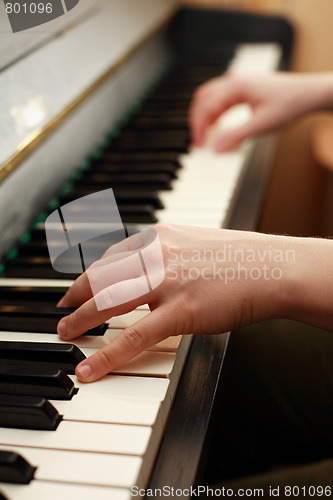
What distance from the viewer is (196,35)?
1.85 metres

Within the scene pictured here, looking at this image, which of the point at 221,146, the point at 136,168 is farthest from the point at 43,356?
the point at 221,146

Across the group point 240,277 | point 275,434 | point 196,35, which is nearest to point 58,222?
point 240,277

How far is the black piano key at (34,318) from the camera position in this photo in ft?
2.25

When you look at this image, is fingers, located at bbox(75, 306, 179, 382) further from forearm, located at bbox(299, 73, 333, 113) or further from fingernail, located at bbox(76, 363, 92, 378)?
forearm, located at bbox(299, 73, 333, 113)

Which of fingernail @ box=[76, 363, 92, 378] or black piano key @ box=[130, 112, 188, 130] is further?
black piano key @ box=[130, 112, 188, 130]

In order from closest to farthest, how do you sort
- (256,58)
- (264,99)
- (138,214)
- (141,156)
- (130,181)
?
1. (138,214)
2. (130,181)
3. (141,156)
4. (264,99)
5. (256,58)

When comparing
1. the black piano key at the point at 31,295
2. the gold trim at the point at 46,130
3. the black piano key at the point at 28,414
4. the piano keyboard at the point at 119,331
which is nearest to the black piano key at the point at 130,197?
the piano keyboard at the point at 119,331

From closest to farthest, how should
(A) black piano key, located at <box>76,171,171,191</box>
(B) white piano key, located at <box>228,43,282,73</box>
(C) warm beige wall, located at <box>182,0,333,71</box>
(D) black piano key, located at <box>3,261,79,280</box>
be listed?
Answer: (D) black piano key, located at <box>3,261,79,280</box>, (A) black piano key, located at <box>76,171,171,191</box>, (B) white piano key, located at <box>228,43,282,73</box>, (C) warm beige wall, located at <box>182,0,333,71</box>

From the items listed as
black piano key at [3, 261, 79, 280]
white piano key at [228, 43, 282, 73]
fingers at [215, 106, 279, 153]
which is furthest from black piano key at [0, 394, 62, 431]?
white piano key at [228, 43, 282, 73]

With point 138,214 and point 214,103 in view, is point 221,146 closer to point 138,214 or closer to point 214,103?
point 214,103

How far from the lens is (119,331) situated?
0.68 metres

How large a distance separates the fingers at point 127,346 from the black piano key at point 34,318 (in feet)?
0.26

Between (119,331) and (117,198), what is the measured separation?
369mm

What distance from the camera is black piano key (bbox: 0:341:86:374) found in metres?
0.61
